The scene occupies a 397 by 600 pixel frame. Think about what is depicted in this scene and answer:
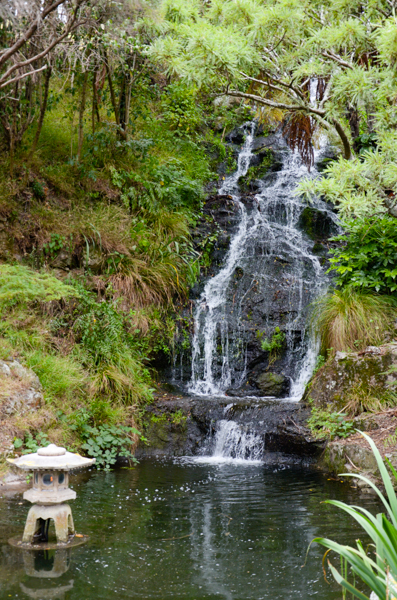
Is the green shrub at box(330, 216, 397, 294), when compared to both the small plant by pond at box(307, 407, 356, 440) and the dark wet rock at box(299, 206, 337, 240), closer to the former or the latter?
the small plant by pond at box(307, 407, 356, 440)

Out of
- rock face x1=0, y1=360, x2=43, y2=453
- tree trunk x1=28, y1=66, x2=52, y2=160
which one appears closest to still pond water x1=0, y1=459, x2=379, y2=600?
rock face x1=0, y1=360, x2=43, y2=453

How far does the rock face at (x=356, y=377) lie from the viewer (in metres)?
6.78

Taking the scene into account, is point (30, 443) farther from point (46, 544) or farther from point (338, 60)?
point (338, 60)

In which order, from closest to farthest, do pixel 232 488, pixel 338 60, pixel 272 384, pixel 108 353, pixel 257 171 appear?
pixel 232 488, pixel 338 60, pixel 108 353, pixel 272 384, pixel 257 171

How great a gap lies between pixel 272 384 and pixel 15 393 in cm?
405

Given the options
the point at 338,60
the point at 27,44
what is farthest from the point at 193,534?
the point at 27,44

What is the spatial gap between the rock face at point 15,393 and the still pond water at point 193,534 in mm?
959

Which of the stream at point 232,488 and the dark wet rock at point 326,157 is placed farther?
the dark wet rock at point 326,157

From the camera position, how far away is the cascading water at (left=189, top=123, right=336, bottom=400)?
356 inches

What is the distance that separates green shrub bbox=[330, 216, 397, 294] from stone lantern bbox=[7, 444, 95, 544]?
5.34 m

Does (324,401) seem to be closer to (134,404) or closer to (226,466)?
(226,466)

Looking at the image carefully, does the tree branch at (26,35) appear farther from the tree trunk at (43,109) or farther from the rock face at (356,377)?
the rock face at (356,377)

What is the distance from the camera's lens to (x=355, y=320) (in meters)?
7.71

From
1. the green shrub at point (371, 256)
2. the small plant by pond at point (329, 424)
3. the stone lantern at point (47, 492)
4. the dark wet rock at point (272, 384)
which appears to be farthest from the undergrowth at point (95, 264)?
the green shrub at point (371, 256)
